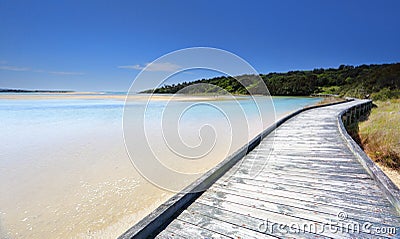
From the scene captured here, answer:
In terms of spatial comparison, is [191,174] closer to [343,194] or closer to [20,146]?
[343,194]

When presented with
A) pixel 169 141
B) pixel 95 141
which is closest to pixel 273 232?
pixel 169 141

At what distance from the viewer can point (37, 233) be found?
254 cm

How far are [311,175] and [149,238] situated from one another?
2.22 meters

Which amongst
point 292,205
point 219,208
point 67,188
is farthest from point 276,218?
point 67,188

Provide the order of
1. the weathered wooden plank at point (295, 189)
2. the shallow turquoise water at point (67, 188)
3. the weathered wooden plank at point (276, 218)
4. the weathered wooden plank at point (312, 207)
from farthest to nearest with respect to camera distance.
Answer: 1. the shallow turquoise water at point (67, 188)
2. the weathered wooden plank at point (295, 189)
3. the weathered wooden plank at point (312, 207)
4. the weathered wooden plank at point (276, 218)

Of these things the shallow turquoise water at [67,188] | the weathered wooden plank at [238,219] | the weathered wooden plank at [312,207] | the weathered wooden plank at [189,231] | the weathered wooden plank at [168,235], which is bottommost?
the shallow turquoise water at [67,188]

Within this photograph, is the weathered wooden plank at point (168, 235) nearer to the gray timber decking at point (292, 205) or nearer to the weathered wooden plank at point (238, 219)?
the gray timber decking at point (292, 205)

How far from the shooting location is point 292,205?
202 cm

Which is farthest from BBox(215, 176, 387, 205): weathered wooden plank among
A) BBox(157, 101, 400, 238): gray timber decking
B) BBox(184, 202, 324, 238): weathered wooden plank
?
BBox(184, 202, 324, 238): weathered wooden plank
